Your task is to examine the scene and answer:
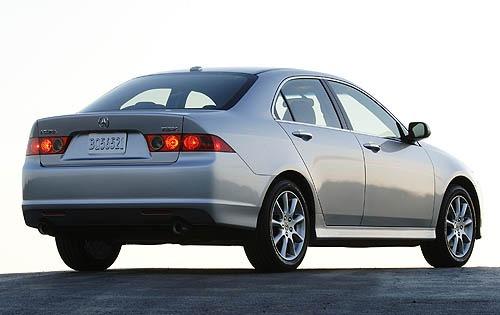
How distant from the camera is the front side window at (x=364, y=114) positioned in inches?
465

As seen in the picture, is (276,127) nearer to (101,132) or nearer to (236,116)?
(236,116)

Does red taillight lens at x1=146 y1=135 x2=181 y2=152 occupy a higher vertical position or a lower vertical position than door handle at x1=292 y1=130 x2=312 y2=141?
higher

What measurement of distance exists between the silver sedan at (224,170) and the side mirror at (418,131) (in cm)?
24

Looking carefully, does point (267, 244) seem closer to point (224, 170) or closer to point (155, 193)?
point (224, 170)

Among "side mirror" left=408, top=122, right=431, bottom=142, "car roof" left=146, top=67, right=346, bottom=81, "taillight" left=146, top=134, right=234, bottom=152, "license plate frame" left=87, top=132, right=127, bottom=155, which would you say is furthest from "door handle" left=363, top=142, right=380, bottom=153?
"license plate frame" left=87, top=132, right=127, bottom=155

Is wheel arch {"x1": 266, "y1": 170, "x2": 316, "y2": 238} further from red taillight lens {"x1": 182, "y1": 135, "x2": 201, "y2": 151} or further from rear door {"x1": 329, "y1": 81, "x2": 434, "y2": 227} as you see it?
red taillight lens {"x1": 182, "y1": 135, "x2": 201, "y2": 151}

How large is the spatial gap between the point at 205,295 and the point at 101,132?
2.19m

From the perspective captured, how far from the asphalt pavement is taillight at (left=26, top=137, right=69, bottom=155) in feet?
3.37

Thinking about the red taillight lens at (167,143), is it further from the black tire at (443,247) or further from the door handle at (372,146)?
the black tire at (443,247)

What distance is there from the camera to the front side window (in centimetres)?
1180

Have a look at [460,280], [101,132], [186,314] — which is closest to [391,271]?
[460,280]

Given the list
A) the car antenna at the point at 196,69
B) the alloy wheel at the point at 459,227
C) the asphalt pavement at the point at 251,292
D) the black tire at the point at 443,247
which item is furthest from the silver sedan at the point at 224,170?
the alloy wheel at the point at 459,227

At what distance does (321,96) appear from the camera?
454 inches

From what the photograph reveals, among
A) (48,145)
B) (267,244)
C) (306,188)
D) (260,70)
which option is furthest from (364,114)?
(48,145)
